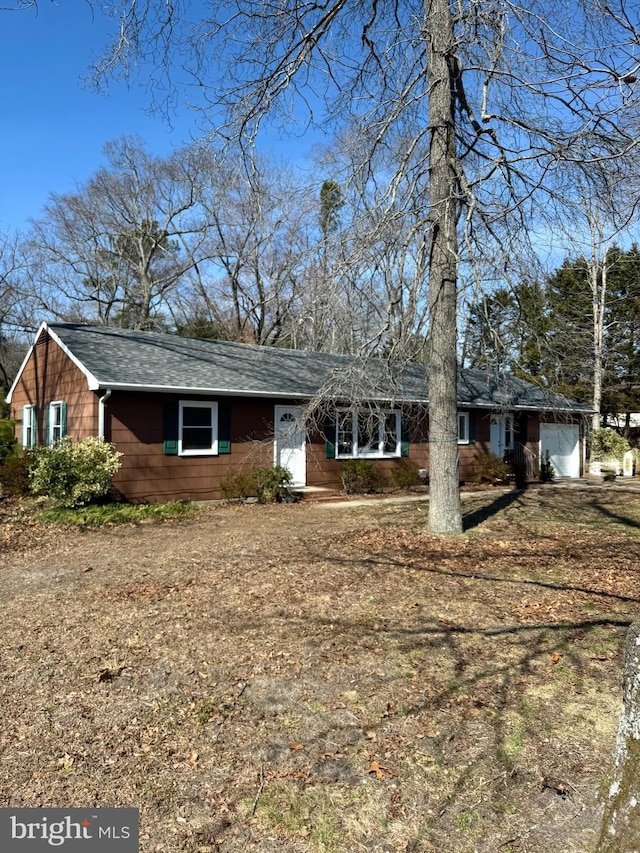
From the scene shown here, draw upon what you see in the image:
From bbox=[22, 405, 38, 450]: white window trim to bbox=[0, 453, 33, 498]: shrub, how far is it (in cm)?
381

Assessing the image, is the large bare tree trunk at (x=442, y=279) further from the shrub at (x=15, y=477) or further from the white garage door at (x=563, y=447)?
the white garage door at (x=563, y=447)

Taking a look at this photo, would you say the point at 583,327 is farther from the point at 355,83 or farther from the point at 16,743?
the point at 16,743

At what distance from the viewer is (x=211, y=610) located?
218 inches

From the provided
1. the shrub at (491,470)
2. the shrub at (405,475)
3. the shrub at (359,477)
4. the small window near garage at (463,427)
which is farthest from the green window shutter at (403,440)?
the shrub at (491,470)

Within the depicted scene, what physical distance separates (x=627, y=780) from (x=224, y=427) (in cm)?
1210

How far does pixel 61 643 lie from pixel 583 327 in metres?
26.9

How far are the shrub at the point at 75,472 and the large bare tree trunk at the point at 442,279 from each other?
20.1 ft

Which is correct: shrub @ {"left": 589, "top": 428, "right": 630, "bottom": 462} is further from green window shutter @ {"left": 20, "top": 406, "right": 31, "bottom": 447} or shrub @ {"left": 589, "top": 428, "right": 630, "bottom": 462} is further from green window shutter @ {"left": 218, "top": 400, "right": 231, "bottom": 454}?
green window shutter @ {"left": 20, "top": 406, "right": 31, "bottom": 447}

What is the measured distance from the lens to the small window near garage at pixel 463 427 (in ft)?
58.7

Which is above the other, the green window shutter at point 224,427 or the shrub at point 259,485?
the green window shutter at point 224,427

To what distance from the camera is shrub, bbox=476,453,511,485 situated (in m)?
17.4

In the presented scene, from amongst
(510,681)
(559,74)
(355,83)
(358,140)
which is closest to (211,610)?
(510,681)

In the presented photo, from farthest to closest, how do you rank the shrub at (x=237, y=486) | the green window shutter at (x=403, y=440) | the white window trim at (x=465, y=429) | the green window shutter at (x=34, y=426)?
the white window trim at (x=465, y=429), the green window shutter at (x=403, y=440), the green window shutter at (x=34, y=426), the shrub at (x=237, y=486)

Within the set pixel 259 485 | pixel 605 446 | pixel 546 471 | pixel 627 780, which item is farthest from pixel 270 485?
pixel 605 446
